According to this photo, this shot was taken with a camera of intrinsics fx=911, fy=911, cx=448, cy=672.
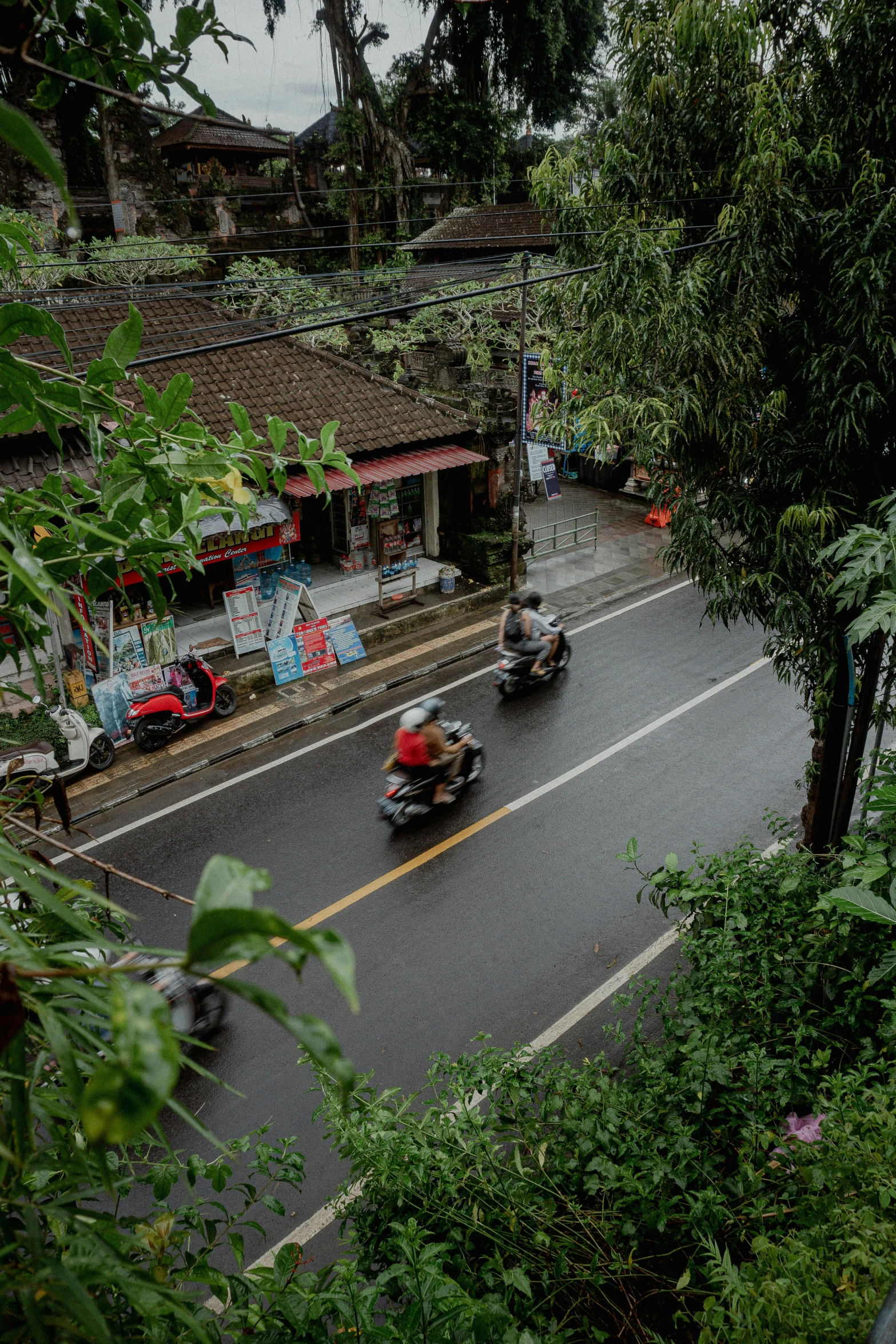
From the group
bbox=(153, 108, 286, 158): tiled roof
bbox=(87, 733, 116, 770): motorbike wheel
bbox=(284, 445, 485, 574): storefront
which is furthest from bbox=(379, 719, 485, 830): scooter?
bbox=(153, 108, 286, 158): tiled roof

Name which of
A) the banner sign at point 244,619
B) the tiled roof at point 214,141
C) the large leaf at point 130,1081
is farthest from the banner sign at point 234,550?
the tiled roof at point 214,141

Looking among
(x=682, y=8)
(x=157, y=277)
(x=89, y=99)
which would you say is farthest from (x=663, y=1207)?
(x=89, y=99)

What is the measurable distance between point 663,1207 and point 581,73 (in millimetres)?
38173

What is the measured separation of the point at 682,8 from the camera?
6.06 meters

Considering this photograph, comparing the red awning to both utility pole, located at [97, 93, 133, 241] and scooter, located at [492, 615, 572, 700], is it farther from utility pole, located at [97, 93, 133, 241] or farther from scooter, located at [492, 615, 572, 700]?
utility pole, located at [97, 93, 133, 241]

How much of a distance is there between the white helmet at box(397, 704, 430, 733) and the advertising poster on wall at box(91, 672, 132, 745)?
4.35 m

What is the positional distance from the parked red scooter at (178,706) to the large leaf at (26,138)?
11574 millimetres

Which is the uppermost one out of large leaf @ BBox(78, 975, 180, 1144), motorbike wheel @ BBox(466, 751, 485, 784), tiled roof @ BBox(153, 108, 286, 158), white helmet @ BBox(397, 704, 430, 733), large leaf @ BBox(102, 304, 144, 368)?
tiled roof @ BBox(153, 108, 286, 158)

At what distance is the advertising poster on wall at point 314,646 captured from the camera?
14539 millimetres

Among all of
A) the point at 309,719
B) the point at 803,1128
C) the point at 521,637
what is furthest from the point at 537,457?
the point at 803,1128

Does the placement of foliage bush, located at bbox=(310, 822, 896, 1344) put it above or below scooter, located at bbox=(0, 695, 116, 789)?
above

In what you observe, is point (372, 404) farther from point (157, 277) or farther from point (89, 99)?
point (89, 99)

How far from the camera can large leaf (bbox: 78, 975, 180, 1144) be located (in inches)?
35.9

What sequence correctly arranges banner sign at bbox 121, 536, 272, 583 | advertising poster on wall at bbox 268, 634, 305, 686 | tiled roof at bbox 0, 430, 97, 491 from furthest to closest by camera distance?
advertising poster on wall at bbox 268, 634, 305, 686, banner sign at bbox 121, 536, 272, 583, tiled roof at bbox 0, 430, 97, 491
